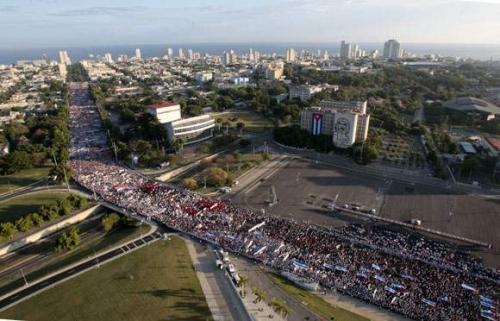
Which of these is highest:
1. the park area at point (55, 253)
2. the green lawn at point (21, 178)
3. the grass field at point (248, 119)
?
the grass field at point (248, 119)

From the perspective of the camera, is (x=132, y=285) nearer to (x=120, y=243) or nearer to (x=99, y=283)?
(x=99, y=283)

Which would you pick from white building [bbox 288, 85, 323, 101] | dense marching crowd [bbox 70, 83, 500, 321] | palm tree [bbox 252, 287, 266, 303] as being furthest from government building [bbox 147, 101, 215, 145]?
palm tree [bbox 252, 287, 266, 303]

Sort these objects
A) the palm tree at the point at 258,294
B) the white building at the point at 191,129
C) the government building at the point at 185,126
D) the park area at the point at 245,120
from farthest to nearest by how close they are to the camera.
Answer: the park area at the point at 245,120 → the government building at the point at 185,126 → the white building at the point at 191,129 → the palm tree at the point at 258,294

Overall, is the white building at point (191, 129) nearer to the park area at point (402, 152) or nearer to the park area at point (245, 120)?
the park area at point (245, 120)

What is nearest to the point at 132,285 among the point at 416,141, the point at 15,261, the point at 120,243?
the point at 120,243

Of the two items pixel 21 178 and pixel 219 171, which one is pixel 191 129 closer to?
pixel 219 171

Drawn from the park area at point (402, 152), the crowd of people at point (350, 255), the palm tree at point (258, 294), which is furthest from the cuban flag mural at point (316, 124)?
the palm tree at point (258, 294)

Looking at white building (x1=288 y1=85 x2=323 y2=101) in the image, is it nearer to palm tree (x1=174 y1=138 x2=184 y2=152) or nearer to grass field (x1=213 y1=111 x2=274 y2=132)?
grass field (x1=213 y1=111 x2=274 y2=132)
